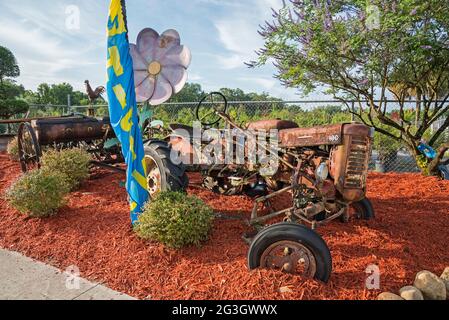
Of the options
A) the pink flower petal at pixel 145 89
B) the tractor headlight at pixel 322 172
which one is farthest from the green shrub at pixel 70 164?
the tractor headlight at pixel 322 172

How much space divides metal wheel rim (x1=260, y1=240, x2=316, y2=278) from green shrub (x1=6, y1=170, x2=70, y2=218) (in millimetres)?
2877

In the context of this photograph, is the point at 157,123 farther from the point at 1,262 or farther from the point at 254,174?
the point at 1,262

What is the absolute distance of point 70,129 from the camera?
19.9ft

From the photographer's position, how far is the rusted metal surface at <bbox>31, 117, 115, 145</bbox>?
5793 mm

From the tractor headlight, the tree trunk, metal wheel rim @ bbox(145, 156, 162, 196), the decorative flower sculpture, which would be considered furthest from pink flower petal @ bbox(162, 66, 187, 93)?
the tree trunk

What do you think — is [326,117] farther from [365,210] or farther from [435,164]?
[365,210]

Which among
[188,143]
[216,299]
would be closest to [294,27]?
[188,143]

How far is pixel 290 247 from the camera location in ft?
8.66

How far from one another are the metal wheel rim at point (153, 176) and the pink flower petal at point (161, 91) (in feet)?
3.85

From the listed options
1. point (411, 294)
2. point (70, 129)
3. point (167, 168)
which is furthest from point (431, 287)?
point (70, 129)

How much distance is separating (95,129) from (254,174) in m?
3.87

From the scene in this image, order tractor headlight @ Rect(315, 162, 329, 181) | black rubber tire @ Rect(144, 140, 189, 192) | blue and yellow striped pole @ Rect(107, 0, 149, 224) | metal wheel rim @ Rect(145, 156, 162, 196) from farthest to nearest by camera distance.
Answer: metal wheel rim @ Rect(145, 156, 162, 196) → black rubber tire @ Rect(144, 140, 189, 192) → blue and yellow striped pole @ Rect(107, 0, 149, 224) → tractor headlight @ Rect(315, 162, 329, 181)

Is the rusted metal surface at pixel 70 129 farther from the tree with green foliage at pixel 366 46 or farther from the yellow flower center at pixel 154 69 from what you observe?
the tree with green foliage at pixel 366 46

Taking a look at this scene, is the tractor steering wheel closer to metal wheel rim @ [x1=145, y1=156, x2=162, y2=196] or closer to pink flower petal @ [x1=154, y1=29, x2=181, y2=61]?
metal wheel rim @ [x1=145, y1=156, x2=162, y2=196]
